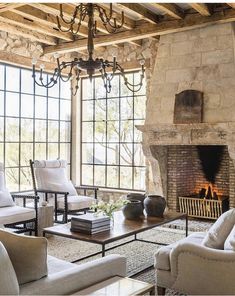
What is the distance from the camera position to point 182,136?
5602 mm

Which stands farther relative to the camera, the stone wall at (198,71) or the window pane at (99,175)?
the window pane at (99,175)

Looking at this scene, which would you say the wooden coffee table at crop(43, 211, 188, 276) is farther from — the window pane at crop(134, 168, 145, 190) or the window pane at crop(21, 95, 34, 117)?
the window pane at crop(21, 95, 34, 117)

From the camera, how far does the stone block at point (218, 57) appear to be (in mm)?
5344

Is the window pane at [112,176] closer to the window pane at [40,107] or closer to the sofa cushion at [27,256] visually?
the window pane at [40,107]

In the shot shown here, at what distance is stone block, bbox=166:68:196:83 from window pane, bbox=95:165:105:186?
8.11 feet

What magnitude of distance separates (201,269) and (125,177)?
4549 millimetres

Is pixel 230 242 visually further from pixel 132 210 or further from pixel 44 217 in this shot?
pixel 44 217

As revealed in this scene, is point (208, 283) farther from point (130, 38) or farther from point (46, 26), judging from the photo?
point (46, 26)

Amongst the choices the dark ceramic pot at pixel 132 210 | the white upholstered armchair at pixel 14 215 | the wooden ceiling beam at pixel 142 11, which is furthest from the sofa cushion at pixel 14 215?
the wooden ceiling beam at pixel 142 11

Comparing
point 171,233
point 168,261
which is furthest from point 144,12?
point 168,261

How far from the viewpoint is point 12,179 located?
6578 millimetres

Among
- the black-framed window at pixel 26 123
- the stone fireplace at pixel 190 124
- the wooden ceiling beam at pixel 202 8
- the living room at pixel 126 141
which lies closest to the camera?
the living room at pixel 126 141

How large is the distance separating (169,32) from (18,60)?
2.68m

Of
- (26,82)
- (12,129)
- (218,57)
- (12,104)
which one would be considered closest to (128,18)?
(218,57)
